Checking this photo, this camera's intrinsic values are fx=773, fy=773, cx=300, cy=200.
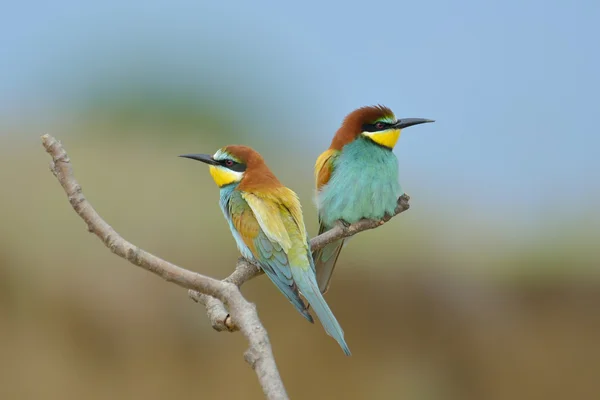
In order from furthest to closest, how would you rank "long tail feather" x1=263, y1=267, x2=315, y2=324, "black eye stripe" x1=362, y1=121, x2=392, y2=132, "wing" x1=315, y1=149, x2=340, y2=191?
"wing" x1=315, y1=149, x2=340, y2=191 → "black eye stripe" x1=362, y1=121, x2=392, y2=132 → "long tail feather" x1=263, y1=267, x2=315, y2=324

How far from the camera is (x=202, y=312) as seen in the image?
12.4ft

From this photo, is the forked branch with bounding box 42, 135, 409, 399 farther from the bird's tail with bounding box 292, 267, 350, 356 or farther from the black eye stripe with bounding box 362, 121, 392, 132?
the black eye stripe with bounding box 362, 121, 392, 132

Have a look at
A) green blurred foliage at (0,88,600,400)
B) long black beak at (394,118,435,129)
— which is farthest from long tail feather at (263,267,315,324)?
green blurred foliage at (0,88,600,400)

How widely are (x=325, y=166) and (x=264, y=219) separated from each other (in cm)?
69

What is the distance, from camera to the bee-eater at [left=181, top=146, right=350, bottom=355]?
1.29 m

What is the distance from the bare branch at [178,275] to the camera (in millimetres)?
784

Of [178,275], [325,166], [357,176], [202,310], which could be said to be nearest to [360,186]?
[357,176]

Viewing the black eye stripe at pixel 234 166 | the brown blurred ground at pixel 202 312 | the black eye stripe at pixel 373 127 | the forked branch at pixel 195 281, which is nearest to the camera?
the forked branch at pixel 195 281

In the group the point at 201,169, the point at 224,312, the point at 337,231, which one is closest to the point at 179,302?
the point at 201,169

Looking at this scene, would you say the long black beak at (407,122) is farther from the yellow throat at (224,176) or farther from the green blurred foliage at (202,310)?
the green blurred foliage at (202,310)

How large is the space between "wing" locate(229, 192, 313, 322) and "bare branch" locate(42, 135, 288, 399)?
0.96 ft

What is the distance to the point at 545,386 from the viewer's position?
4.11m

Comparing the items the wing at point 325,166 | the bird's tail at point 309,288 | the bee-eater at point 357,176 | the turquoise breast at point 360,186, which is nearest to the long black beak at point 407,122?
the bee-eater at point 357,176

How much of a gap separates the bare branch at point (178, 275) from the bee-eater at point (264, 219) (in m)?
0.29
